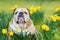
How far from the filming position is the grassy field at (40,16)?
150cm

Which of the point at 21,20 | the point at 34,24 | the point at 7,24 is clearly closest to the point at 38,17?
the point at 34,24

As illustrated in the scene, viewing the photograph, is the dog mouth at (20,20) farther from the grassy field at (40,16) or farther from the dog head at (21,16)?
the grassy field at (40,16)

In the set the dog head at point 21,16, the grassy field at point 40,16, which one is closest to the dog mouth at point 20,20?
the dog head at point 21,16

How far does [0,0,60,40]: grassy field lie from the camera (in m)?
1.50

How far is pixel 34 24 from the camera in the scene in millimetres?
1595

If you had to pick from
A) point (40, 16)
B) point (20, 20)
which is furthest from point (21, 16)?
point (40, 16)

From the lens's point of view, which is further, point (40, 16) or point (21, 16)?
point (40, 16)

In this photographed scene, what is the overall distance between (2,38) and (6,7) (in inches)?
16.0

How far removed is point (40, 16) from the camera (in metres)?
1.65

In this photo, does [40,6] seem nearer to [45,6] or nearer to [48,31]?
[45,6]

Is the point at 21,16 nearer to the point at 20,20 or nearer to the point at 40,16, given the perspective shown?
the point at 20,20

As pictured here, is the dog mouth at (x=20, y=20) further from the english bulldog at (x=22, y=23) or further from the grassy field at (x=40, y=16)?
the grassy field at (x=40, y=16)

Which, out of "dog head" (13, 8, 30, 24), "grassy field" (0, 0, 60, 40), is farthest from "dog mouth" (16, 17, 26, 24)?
"grassy field" (0, 0, 60, 40)

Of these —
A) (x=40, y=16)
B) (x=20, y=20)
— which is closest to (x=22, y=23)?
(x=20, y=20)
